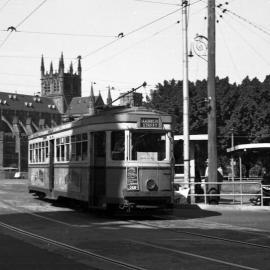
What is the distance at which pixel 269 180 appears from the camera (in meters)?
23.4

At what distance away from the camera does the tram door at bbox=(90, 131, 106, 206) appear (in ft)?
59.0

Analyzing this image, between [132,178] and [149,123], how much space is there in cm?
174

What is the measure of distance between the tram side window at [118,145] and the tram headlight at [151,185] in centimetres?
107

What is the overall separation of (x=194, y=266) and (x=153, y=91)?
6467 cm

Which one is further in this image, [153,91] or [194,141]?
[153,91]

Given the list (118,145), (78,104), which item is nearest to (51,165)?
Answer: (118,145)

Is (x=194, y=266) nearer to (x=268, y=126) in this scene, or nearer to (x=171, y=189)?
(x=171, y=189)

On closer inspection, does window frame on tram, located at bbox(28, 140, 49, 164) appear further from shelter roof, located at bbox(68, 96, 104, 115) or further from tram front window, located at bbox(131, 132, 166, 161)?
shelter roof, located at bbox(68, 96, 104, 115)

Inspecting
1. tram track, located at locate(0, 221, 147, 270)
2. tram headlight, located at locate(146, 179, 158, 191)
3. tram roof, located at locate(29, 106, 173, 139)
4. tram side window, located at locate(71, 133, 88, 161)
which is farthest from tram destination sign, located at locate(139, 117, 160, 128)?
tram track, located at locate(0, 221, 147, 270)

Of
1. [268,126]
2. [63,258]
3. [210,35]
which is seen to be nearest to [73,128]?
[210,35]

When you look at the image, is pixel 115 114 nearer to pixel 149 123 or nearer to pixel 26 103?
pixel 149 123

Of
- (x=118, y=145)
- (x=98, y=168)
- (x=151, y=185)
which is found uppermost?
(x=118, y=145)

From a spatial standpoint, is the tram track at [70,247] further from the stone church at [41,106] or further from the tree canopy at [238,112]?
the stone church at [41,106]

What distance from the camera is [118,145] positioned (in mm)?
17797
